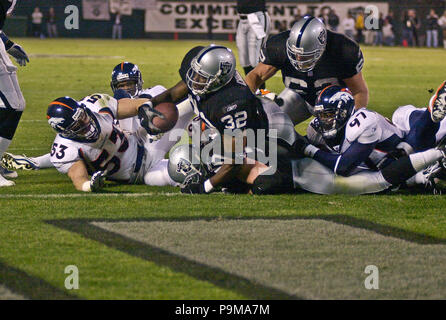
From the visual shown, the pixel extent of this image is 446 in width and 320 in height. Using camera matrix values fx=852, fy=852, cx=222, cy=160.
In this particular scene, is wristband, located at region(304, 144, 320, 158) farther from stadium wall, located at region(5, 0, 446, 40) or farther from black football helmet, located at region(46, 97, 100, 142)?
stadium wall, located at region(5, 0, 446, 40)

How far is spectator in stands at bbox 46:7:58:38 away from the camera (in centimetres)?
3235

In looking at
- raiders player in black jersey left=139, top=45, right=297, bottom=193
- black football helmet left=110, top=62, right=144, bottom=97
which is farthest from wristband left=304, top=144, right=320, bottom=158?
black football helmet left=110, top=62, right=144, bottom=97

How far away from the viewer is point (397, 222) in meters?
5.27

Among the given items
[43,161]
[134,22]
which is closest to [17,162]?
[43,161]

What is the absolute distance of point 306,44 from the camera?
6539 millimetres

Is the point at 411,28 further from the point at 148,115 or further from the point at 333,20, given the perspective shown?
the point at 148,115

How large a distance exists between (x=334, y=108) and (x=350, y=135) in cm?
25

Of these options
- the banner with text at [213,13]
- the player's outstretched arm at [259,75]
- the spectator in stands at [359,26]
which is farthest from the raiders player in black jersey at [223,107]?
the banner with text at [213,13]

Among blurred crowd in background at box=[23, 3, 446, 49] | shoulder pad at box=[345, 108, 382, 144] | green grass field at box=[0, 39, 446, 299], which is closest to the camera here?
green grass field at box=[0, 39, 446, 299]

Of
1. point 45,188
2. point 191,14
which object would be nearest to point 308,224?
point 45,188

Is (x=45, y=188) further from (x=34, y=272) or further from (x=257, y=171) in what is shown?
(x=34, y=272)

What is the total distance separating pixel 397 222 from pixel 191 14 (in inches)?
1144

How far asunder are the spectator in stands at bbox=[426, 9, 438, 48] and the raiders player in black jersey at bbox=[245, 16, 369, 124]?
25.4m

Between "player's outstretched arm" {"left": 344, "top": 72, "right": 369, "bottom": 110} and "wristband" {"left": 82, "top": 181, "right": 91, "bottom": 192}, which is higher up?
"player's outstretched arm" {"left": 344, "top": 72, "right": 369, "bottom": 110}
